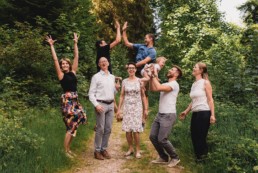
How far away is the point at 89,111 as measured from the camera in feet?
36.4

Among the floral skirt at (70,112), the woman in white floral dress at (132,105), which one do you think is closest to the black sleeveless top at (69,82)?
the floral skirt at (70,112)

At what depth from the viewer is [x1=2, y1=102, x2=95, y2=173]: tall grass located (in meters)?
5.42

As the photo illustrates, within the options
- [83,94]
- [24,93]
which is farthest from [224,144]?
[83,94]

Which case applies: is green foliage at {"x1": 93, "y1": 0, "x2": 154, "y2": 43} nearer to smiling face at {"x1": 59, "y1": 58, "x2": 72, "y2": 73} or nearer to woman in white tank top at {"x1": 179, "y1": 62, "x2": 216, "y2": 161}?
smiling face at {"x1": 59, "y1": 58, "x2": 72, "y2": 73}

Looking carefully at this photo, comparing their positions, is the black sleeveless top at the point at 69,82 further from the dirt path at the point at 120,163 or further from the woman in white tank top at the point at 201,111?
the woman in white tank top at the point at 201,111

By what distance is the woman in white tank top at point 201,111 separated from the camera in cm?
614

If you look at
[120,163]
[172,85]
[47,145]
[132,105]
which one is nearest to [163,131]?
[172,85]

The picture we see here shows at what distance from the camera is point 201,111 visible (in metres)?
6.16

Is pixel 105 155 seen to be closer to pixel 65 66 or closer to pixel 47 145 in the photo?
pixel 47 145

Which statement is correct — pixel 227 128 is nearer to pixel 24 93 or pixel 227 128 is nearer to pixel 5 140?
pixel 5 140

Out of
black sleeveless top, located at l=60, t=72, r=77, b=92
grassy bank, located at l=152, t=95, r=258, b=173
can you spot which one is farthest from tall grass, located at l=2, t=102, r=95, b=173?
grassy bank, located at l=152, t=95, r=258, b=173

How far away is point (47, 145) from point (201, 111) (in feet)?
10.2

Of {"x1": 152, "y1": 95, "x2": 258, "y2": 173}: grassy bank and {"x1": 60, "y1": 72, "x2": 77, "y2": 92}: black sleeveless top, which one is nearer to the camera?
{"x1": 152, "y1": 95, "x2": 258, "y2": 173}: grassy bank

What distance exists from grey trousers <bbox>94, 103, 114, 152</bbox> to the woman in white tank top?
5.79 ft
